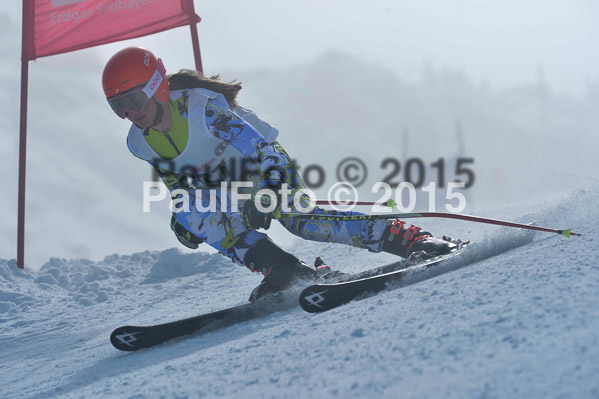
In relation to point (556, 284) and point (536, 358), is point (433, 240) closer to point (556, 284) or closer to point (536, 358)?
point (556, 284)

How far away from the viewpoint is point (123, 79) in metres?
3.19

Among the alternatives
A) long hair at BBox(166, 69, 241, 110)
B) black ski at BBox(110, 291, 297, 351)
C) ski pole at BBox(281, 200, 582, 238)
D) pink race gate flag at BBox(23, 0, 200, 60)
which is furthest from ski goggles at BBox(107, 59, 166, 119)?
pink race gate flag at BBox(23, 0, 200, 60)

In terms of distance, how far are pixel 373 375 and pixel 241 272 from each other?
429 centimetres

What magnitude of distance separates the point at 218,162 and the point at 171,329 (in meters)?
1.03

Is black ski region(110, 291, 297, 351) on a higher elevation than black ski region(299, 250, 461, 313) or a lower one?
lower

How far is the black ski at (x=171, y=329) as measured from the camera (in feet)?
10.3

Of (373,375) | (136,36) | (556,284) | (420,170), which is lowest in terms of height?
(373,375)

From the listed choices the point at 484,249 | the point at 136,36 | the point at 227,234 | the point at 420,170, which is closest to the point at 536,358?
the point at 484,249

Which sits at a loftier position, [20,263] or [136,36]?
[136,36]

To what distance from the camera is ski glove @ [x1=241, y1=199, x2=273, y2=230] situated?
126 inches

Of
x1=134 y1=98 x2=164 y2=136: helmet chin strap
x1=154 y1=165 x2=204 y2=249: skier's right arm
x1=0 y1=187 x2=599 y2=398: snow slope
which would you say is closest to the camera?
x1=0 y1=187 x2=599 y2=398: snow slope

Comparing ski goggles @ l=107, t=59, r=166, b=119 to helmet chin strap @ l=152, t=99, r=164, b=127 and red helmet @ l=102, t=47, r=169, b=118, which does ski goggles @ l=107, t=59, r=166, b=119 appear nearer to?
red helmet @ l=102, t=47, r=169, b=118

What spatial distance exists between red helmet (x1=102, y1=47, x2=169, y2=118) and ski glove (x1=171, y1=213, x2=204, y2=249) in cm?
85

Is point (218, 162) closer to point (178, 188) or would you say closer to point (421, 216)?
point (178, 188)
